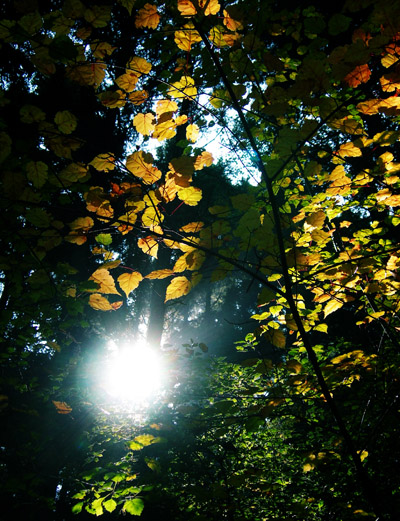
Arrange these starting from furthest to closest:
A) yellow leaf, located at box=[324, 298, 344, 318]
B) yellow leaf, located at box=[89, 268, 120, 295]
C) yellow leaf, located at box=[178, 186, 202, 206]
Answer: yellow leaf, located at box=[324, 298, 344, 318], yellow leaf, located at box=[89, 268, 120, 295], yellow leaf, located at box=[178, 186, 202, 206]

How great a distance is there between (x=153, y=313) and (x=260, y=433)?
361cm

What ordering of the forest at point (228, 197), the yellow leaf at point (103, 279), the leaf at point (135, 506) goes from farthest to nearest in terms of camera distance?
the leaf at point (135, 506), the yellow leaf at point (103, 279), the forest at point (228, 197)

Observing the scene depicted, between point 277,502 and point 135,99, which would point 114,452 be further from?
point 135,99

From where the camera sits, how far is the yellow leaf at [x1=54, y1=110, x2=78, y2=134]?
115 centimetres

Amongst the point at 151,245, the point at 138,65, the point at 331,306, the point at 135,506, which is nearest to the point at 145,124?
the point at 138,65

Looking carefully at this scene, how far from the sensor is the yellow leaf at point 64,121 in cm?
115

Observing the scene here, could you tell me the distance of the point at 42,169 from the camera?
118 centimetres

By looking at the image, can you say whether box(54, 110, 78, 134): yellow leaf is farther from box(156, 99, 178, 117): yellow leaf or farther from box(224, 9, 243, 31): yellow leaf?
box(224, 9, 243, 31): yellow leaf

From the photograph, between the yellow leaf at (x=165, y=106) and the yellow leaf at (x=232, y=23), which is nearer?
the yellow leaf at (x=232, y=23)

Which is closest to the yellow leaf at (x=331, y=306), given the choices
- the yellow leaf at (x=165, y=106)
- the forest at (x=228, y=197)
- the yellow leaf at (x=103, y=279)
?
the forest at (x=228, y=197)

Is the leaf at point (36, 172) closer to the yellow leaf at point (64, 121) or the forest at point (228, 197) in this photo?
the forest at point (228, 197)

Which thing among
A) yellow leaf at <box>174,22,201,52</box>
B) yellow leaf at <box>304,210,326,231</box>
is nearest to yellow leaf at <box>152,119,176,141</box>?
yellow leaf at <box>174,22,201,52</box>

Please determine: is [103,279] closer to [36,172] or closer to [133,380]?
[36,172]

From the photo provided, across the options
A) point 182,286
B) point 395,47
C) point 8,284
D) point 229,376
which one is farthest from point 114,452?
point 395,47
